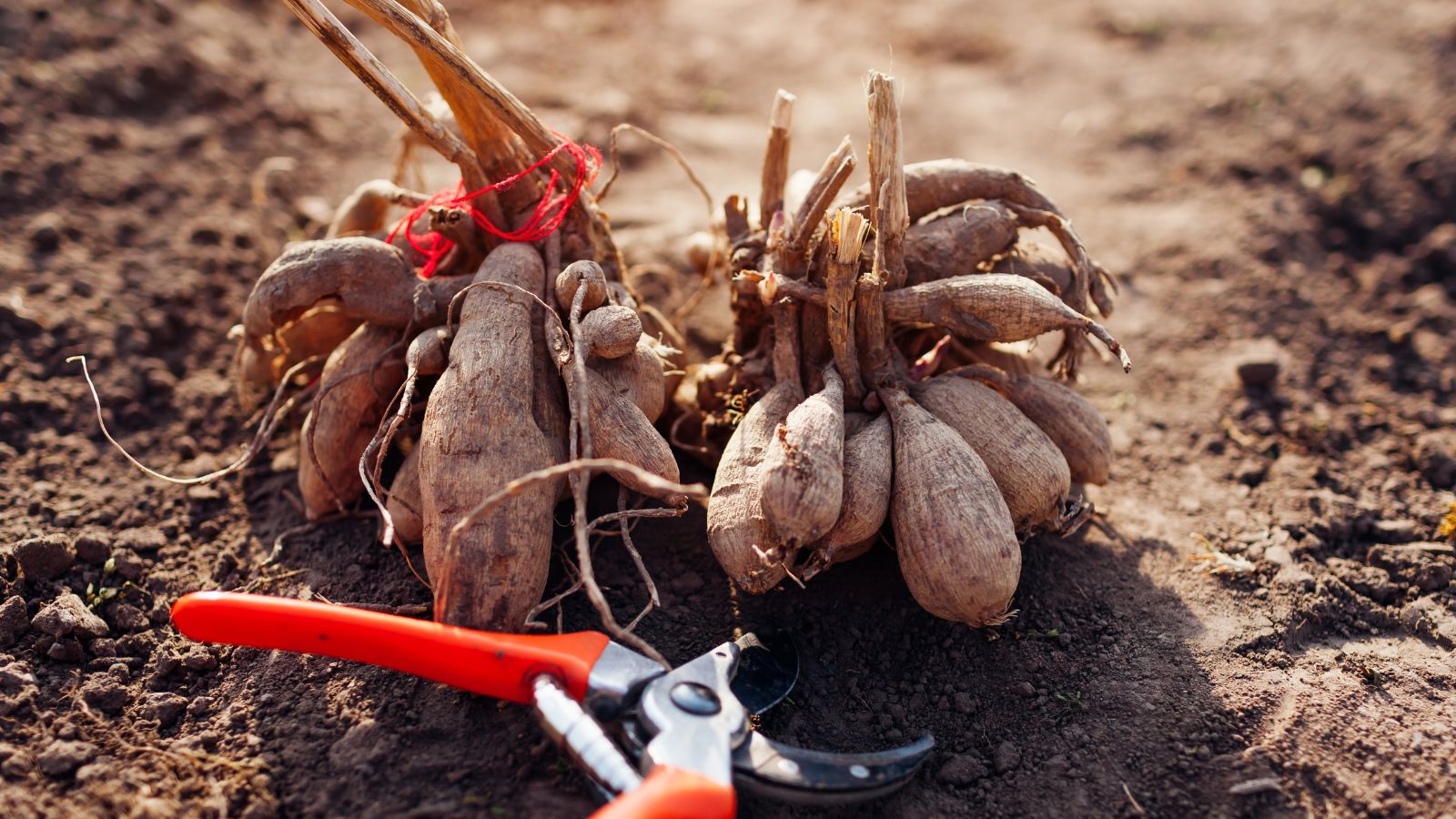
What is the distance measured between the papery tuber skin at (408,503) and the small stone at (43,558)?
760 mm

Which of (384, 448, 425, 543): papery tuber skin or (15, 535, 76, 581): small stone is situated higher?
(384, 448, 425, 543): papery tuber skin

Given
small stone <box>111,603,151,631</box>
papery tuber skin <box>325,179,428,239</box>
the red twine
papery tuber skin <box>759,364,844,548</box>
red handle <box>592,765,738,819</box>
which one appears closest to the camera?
red handle <box>592,765,738,819</box>

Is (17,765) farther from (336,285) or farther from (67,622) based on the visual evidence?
(336,285)

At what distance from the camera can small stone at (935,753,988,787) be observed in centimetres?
189

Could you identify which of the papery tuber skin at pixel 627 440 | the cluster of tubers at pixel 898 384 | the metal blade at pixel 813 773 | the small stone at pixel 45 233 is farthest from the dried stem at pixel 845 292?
the small stone at pixel 45 233

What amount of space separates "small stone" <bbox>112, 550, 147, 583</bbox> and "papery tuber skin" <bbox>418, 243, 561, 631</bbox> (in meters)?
0.79

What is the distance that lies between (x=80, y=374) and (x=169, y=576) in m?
0.87

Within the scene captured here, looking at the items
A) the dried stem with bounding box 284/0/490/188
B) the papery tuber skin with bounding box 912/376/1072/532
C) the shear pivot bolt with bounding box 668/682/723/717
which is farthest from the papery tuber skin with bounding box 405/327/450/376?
the papery tuber skin with bounding box 912/376/1072/532

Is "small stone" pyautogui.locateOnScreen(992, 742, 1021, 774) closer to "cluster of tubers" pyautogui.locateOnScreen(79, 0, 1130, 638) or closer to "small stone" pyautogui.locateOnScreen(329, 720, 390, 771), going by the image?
"cluster of tubers" pyautogui.locateOnScreen(79, 0, 1130, 638)

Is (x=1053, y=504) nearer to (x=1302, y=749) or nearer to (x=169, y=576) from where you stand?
(x=1302, y=749)

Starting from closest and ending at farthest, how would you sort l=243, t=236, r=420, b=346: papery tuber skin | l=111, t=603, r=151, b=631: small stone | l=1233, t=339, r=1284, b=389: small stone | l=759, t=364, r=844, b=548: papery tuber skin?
l=759, t=364, r=844, b=548: papery tuber skin < l=111, t=603, r=151, b=631: small stone < l=243, t=236, r=420, b=346: papery tuber skin < l=1233, t=339, r=1284, b=389: small stone

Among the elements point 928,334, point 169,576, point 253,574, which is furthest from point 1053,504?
point 169,576

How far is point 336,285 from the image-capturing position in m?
2.25

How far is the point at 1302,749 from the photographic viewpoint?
6.23ft
